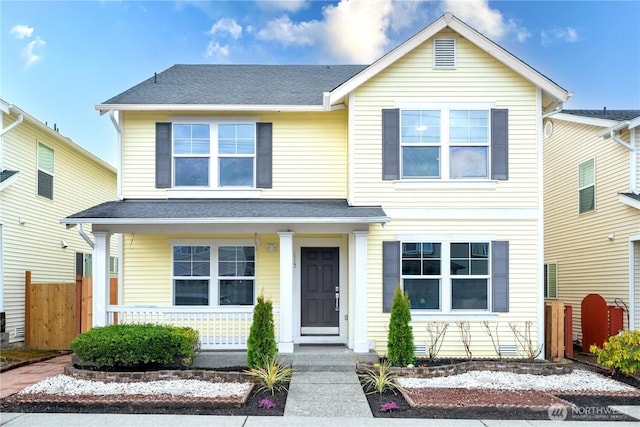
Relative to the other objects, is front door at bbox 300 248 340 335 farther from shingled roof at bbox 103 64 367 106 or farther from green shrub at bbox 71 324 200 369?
shingled roof at bbox 103 64 367 106

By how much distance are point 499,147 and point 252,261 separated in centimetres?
563

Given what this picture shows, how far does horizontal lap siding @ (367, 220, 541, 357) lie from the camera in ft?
37.0

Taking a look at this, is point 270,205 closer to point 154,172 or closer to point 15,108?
point 154,172

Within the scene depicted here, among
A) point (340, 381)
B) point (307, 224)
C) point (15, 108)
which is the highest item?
point (15, 108)

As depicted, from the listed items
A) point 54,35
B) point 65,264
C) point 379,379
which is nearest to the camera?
point 379,379

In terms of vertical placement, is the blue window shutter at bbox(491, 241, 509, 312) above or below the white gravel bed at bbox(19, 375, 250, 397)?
above

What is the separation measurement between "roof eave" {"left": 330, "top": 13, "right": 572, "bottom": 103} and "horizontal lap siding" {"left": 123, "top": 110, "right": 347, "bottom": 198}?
121 centimetres

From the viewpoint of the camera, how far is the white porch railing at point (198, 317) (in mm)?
10953

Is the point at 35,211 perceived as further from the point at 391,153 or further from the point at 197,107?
the point at 391,153

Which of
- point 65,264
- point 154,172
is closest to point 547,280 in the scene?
point 154,172

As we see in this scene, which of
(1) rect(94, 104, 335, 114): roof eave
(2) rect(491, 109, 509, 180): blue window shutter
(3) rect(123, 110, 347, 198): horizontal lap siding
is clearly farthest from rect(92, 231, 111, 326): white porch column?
(2) rect(491, 109, 509, 180): blue window shutter

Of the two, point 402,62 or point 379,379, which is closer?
point 379,379

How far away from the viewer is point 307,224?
36.2 feet

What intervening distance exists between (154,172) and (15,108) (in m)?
3.60
